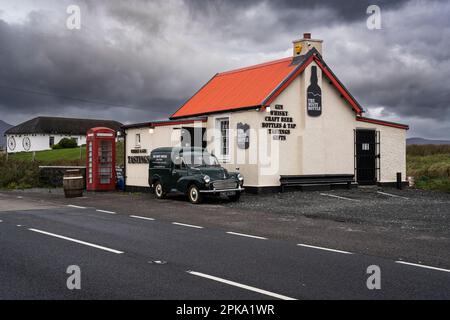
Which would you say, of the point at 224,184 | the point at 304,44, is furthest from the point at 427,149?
the point at 224,184

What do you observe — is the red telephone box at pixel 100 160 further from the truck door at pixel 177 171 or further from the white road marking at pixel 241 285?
the white road marking at pixel 241 285

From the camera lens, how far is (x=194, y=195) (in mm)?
18109

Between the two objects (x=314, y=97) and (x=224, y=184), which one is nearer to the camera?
(x=224, y=184)

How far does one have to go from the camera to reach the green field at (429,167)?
26420mm

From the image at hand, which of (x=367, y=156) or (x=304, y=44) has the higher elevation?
(x=304, y=44)

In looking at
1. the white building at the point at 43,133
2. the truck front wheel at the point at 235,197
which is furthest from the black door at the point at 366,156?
the white building at the point at 43,133

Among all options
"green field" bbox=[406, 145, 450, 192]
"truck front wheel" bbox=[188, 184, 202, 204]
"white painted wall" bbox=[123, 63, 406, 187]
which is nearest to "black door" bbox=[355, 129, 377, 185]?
"white painted wall" bbox=[123, 63, 406, 187]

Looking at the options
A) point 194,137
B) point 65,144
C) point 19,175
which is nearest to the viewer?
point 194,137

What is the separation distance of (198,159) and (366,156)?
31.3 feet

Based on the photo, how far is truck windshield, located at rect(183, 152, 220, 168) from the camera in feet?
62.1

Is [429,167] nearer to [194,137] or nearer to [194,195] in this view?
[194,137]

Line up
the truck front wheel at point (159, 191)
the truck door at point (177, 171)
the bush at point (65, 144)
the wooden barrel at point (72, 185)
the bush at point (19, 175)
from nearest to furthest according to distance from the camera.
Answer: the truck door at point (177, 171) → the truck front wheel at point (159, 191) → the wooden barrel at point (72, 185) → the bush at point (19, 175) → the bush at point (65, 144)

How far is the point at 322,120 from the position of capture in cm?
2298

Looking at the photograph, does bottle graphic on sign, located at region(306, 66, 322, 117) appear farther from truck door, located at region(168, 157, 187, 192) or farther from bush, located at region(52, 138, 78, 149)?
bush, located at region(52, 138, 78, 149)
